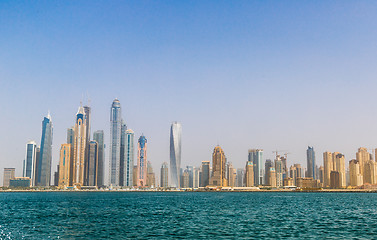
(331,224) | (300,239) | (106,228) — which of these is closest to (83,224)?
(106,228)

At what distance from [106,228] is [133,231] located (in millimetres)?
→ 6628

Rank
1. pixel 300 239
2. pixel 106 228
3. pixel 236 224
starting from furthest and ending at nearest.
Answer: pixel 236 224 → pixel 106 228 → pixel 300 239

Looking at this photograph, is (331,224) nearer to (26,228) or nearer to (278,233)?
(278,233)

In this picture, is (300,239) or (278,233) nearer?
(300,239)

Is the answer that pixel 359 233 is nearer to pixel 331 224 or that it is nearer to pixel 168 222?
pixel 331 224

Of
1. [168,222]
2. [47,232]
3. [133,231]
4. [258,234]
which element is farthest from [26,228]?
[258,234]

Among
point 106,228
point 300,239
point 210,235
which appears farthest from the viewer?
point 106,228

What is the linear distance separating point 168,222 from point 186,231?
45.9 ft

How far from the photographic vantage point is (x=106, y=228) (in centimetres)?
6594

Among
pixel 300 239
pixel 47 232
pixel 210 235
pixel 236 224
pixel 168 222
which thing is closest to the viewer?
pixel 300 239

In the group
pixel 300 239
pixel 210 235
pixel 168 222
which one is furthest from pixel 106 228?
pixel 300 239

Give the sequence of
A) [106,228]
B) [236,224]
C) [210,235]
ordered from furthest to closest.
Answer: [236,224], [106,228], [210,235]

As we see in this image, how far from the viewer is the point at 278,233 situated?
2338 inches

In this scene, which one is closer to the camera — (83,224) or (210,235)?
(210,235)
